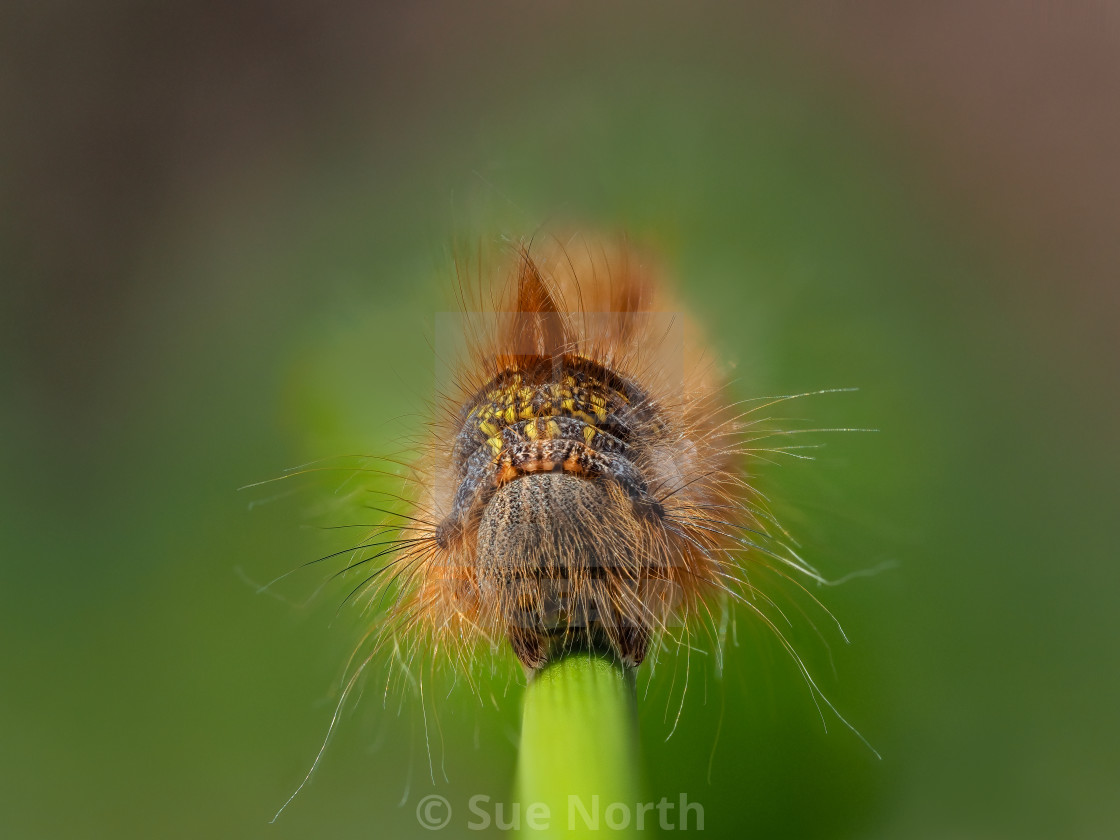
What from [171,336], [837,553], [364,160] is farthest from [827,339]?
[171,336]

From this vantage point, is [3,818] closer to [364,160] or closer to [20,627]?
[20,627]

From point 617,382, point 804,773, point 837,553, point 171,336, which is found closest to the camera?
point 617,382

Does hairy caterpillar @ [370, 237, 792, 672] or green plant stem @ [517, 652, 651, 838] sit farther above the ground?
hairy caterpillar @ [370, 237, 792, 672]

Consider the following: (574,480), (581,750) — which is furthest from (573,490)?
(581,750)

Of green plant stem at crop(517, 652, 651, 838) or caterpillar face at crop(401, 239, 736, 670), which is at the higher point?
caterpillar face at crop(401, 239, 736, 670)

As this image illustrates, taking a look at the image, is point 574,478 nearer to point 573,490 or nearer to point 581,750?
point 573,490

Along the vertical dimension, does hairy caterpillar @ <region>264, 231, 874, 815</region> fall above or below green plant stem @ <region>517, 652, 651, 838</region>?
above
